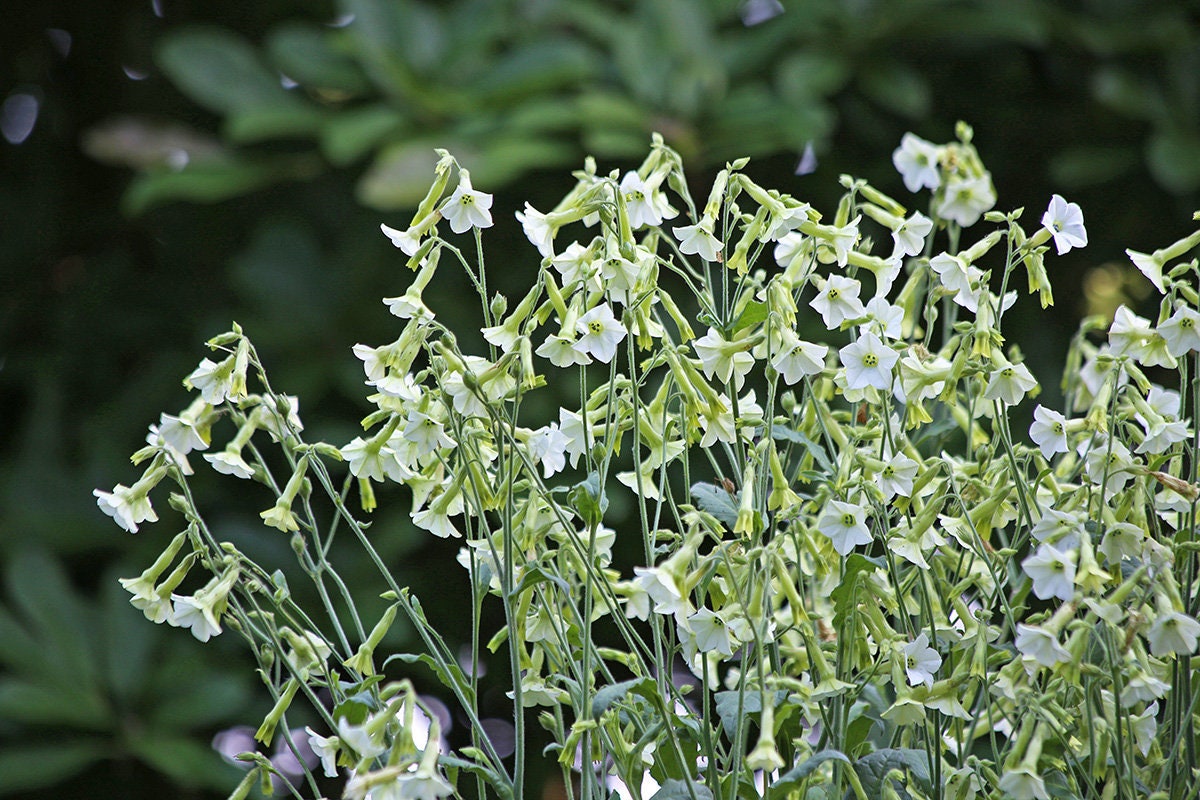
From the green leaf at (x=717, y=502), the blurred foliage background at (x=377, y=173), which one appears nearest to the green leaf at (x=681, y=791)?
the green leaf at (x=717, y=502)

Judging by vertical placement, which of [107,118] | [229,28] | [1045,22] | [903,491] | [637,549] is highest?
[903,491]

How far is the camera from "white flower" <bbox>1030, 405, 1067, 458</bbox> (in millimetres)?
477

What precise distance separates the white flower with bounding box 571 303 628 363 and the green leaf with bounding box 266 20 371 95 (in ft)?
3.42

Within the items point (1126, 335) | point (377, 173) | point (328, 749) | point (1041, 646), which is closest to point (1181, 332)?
point (1126, 335)

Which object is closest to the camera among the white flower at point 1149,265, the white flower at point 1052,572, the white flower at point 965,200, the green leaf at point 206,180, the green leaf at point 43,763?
the white flower at point 1052,572

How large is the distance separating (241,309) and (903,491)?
1165 millimetres

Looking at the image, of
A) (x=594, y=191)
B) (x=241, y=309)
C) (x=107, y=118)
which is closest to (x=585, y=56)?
(x=241, y=309)

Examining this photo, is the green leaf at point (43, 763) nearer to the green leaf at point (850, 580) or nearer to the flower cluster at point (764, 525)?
the flower cluster at point (764, 525)

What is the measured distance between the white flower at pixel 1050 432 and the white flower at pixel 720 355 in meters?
0.13

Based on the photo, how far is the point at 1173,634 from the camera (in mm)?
389

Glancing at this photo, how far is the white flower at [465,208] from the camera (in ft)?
1.56

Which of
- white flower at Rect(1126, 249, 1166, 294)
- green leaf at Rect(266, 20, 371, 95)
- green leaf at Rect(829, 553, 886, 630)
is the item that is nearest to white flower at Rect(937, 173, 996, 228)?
white flower at Rect(1126, 249, 1166, 294)

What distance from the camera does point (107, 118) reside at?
1.74 metres

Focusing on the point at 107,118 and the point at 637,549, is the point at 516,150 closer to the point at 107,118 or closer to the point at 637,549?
the point at 637,549
